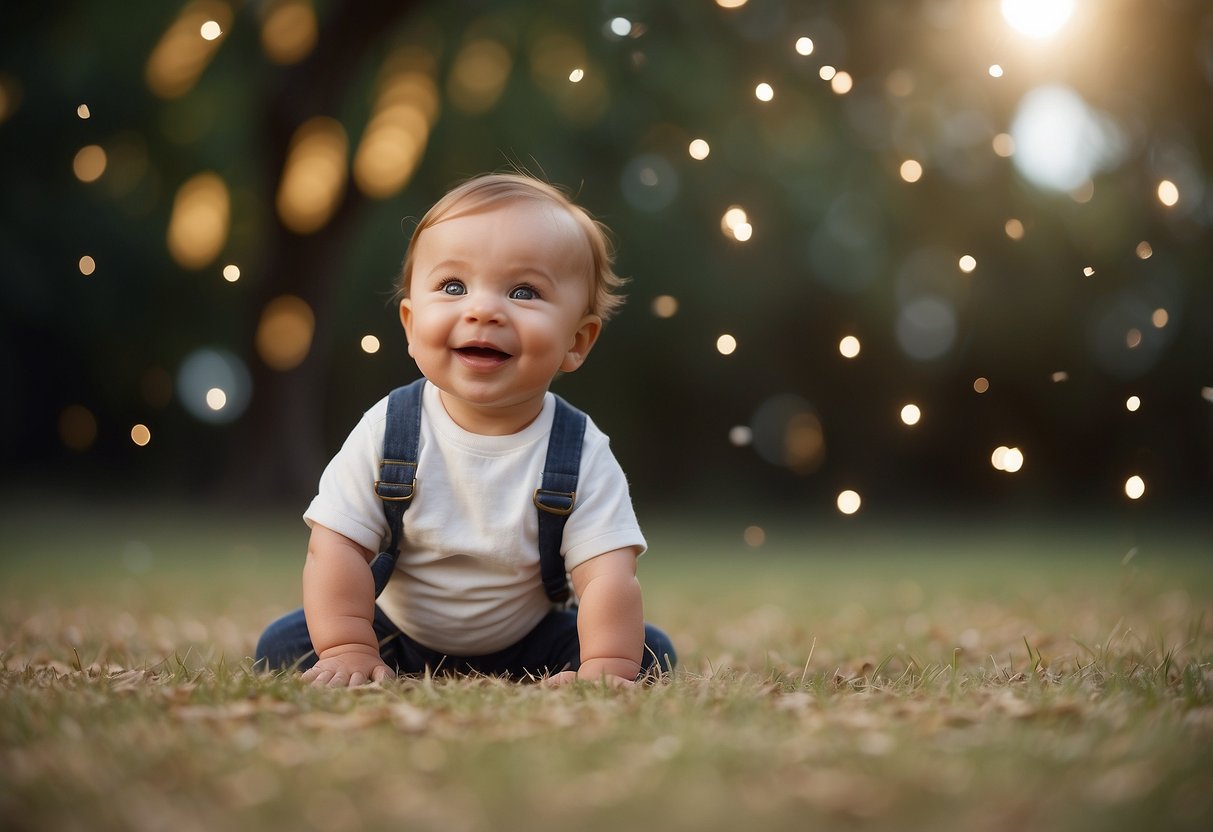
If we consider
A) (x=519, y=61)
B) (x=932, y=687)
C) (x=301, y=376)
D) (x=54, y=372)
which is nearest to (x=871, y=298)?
(x=519, y=61)

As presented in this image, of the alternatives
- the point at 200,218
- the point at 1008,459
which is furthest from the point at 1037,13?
the point at 200,218

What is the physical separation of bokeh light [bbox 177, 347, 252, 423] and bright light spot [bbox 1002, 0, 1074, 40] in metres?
6.77

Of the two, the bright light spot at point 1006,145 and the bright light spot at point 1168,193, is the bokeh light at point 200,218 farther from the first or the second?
the bright light spot at point 1168,193

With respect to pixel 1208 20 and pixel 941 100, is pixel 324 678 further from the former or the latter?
pixel 941 100

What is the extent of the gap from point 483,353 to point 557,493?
337 mm

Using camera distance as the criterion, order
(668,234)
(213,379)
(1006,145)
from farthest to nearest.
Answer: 1. (668,234)
2. (213,379)
3. (1006,145)

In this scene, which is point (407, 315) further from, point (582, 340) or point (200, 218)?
point (200, 218)

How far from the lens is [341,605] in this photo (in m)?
2.48

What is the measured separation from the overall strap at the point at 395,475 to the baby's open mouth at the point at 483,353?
19cm

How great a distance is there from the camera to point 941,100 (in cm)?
855

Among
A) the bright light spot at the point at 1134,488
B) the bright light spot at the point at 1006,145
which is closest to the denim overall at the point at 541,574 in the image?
the bright light spot at the point at 1134,488

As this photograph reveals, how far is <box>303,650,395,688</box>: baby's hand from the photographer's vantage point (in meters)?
2.36

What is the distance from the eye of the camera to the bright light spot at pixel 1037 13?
11.2 ft

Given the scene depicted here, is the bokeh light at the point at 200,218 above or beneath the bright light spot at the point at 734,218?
above
